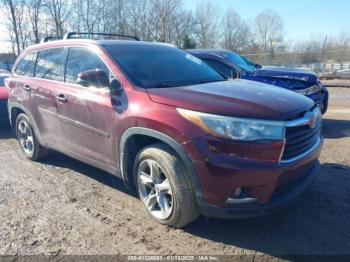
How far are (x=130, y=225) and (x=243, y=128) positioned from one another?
153 cm

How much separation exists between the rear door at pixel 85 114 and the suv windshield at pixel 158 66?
10.5 inches

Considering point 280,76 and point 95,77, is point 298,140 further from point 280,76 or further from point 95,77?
point 280,76

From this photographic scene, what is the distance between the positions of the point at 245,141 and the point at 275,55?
2380 centimetres

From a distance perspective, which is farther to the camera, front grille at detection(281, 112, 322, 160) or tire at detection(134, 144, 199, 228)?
tire at detection(134, 144, 199, 228)

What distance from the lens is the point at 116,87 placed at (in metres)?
3.56

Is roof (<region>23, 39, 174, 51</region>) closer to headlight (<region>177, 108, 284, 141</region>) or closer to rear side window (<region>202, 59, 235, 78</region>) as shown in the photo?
headlight (<region>177, 108, 284, 141</region>)

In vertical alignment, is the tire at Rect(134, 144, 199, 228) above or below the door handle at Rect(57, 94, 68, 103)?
below

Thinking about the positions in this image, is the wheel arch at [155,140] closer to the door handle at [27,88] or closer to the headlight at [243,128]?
the headlight at [243,128]

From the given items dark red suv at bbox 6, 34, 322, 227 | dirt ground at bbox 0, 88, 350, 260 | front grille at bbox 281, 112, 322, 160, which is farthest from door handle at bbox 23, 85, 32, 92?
front grille at bbox 281, 112, 322, 160

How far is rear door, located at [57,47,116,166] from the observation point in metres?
3.71

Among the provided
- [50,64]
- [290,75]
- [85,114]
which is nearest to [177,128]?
[85,114]

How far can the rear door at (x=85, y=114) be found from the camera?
12.2 feet

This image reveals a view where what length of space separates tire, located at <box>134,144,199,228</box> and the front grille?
0.91 metres

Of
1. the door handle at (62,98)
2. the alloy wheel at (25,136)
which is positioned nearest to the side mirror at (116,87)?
the door handle at (62,98)
